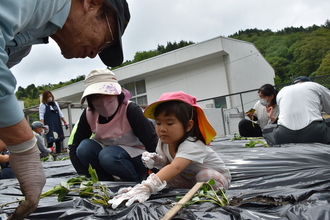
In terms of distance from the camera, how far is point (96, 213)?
131 centimetres

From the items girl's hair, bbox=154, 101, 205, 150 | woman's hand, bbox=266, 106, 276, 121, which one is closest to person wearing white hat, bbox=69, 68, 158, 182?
girl's hair, bbox=154, 101, 205, 150

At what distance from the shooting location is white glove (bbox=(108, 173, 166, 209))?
1373 millimetres

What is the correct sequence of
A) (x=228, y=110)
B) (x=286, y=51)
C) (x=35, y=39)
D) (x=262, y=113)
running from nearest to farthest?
(x=35, y=39) → (x=262, y=113) → (x=228, y=110) → (x=286, y=51)

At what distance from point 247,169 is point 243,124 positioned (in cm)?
288

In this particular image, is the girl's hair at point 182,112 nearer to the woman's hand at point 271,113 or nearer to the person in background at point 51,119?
the woman's hand at point 271,113

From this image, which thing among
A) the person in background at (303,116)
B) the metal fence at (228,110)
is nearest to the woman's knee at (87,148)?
the person in background at (303,116)

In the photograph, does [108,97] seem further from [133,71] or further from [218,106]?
[133,71]

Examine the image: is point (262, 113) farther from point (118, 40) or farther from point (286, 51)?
point (286, 51)

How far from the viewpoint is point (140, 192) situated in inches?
57.7

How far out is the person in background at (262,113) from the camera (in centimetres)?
428

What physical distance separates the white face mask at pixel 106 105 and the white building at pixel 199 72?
12.3m

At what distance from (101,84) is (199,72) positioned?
44.9 ft

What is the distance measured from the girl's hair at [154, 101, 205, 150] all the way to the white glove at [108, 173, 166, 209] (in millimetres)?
394

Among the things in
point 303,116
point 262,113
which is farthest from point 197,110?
point 262,113
